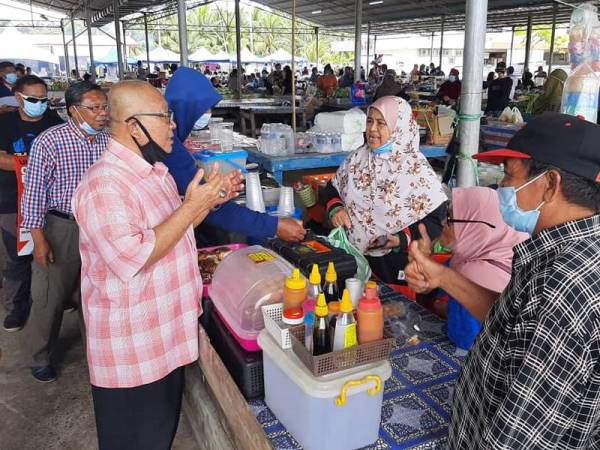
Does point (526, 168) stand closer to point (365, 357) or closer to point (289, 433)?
point (365, 357)

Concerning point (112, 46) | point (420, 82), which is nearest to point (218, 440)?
point (420, 82)

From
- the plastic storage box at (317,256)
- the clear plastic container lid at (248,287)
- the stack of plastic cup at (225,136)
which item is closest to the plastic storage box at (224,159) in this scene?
the stack of plastic cup at (225,136)

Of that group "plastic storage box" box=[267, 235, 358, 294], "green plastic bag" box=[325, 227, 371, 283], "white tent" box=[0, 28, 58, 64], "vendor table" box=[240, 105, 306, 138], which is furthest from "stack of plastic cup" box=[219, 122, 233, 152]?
"white tent" box=[0, 28, 58, 64]

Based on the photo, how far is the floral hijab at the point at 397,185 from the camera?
2.54 meters

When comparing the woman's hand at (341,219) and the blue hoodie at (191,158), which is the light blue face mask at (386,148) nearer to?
the woman's hand at (341,219)

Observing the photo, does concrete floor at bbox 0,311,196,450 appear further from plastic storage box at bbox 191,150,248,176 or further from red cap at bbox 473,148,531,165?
red cap at bbox 473,148,531,165

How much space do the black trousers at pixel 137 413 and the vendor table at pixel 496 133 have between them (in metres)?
5.81

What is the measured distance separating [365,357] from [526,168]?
1.91 ft

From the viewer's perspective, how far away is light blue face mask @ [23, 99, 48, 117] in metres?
3.40

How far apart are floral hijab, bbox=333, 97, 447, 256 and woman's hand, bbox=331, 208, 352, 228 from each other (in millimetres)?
73

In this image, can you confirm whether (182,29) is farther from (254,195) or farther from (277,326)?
(277,326)

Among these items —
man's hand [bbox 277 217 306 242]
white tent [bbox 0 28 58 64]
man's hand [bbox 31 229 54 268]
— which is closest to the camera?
man's hand [bbox 277 217 306 242]

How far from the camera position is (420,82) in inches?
732

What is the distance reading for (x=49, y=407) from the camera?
115 inches
